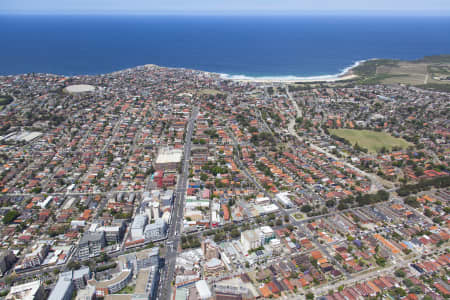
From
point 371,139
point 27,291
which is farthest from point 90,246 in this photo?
point 371,139

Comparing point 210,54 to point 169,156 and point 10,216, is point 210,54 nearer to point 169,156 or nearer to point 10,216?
point 169,156

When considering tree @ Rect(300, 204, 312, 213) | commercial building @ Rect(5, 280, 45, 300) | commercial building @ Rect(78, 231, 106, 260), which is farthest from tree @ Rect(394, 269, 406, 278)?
commercial building @ Rect(5, 280, 45, 300)

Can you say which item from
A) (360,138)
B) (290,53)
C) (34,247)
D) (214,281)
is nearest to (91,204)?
(34,247)

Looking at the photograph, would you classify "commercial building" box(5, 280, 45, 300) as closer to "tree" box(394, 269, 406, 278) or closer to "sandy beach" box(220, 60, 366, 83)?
"tree" box(394, 269, 406, 278)

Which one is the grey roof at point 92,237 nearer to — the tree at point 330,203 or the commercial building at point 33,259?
the commercial building at point 33,259

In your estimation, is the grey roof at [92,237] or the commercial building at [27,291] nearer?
the commercial building at [27,291]

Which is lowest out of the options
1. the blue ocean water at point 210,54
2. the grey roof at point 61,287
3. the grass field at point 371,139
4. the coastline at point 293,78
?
the grey roof at point 61,287

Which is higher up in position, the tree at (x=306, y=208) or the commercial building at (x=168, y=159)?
the commercial building at (x=168, y=159)

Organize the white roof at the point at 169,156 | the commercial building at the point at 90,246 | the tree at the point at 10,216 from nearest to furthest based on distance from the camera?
the commercial building at the point at 90,246, the tree at the point at 10,216, the white roof at the point at 169,156

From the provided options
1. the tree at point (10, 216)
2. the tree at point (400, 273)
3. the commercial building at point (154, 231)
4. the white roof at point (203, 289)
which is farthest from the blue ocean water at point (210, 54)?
the white roof at point (203, 289)

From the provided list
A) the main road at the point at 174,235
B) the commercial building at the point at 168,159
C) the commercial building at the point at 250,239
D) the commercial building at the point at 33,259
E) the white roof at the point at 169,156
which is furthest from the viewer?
the white roof at the point at 169,156
